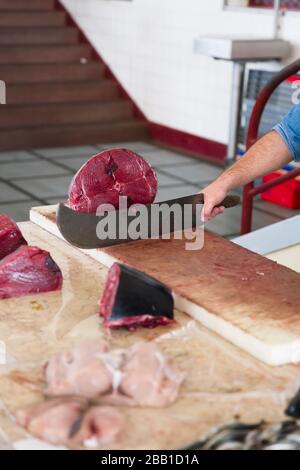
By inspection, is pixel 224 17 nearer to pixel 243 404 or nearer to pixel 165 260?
pixel 165 260

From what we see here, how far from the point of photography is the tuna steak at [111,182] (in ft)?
8.01

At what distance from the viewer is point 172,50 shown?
27.0 feet

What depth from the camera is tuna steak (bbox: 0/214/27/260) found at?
2.25 m

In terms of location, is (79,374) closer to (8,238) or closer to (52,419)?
(52,419)

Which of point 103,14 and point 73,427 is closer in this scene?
point 73,427

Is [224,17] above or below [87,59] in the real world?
above

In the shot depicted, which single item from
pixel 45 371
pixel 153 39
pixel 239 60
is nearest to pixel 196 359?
pixel 45 371

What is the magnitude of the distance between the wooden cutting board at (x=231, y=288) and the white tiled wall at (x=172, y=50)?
4788 millimetres

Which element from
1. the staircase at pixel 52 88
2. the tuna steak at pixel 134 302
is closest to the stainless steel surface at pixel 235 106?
the staircase at pixel 52 88

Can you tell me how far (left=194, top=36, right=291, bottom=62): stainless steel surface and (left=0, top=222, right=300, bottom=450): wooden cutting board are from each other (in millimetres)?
4488

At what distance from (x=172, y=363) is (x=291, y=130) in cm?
112

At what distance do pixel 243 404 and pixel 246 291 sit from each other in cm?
52
